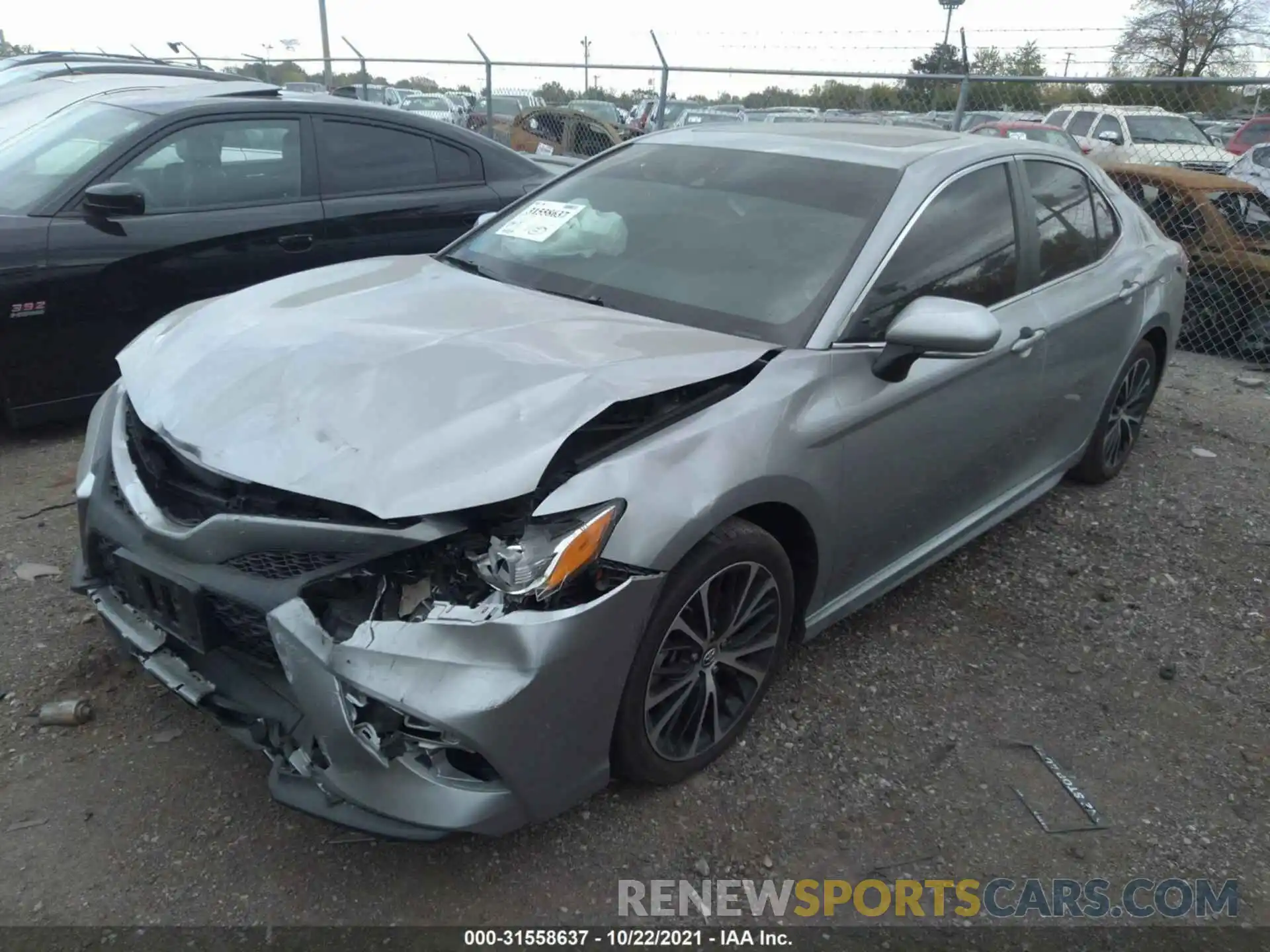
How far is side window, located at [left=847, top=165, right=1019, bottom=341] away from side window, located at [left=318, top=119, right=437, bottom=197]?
3.37m

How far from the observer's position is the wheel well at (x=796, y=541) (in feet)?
8.75

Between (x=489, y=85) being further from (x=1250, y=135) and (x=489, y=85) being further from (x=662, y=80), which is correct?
(x=1250, y=135)

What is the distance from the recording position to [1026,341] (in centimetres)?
348

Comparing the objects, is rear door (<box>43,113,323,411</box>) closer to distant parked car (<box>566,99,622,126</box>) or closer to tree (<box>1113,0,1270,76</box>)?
distant parked car (<box>566,99,622,126</box>)

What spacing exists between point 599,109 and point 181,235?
13.6 m

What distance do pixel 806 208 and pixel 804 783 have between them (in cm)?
179

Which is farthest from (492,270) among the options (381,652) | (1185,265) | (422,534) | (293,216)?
(1185,265)

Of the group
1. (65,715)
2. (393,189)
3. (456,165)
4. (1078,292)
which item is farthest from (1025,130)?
(65,715)

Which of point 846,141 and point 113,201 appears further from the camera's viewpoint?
point 113,201

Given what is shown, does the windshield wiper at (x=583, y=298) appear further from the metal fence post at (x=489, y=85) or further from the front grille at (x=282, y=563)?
the metal fence post at (x=489, y=85)

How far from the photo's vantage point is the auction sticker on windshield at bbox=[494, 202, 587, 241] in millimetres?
3549

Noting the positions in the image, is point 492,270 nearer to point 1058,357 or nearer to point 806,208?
point 806,208

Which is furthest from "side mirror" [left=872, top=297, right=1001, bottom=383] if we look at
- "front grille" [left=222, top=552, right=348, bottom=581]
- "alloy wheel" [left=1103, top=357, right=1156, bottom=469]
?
"alloy wheel" [left=1103, top=357, right=1156, bottom=469]

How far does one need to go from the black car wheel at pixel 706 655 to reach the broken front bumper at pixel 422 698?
100mm
